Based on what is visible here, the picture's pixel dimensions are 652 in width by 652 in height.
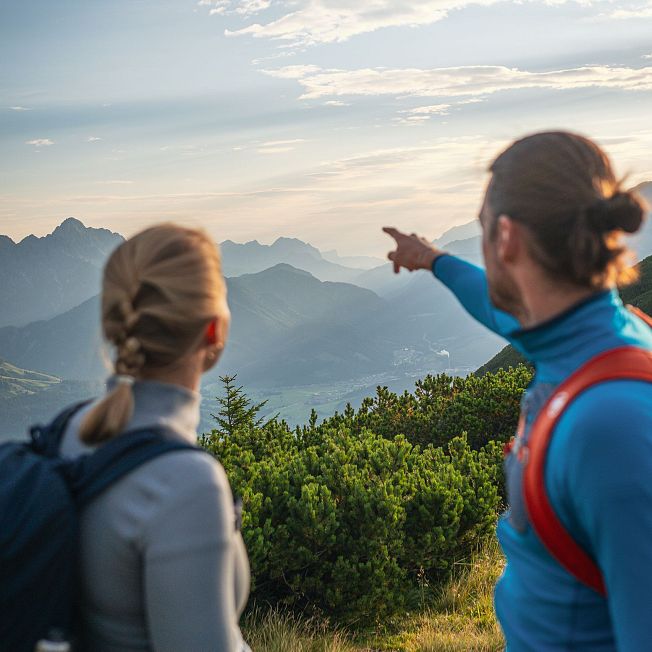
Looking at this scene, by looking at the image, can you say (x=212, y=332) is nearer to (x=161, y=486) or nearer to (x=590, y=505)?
(x=161, y=486)

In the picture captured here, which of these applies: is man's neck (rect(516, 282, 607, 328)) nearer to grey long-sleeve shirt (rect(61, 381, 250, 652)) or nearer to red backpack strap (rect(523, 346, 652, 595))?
red backpack strap (rect(523, 346, 652, 595))

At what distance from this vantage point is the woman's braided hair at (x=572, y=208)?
1.82 metres

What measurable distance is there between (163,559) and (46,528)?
0.96 feet

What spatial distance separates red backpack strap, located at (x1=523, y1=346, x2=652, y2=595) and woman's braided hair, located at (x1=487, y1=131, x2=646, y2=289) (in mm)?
243

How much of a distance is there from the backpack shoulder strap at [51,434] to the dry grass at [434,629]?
3949 millimetres

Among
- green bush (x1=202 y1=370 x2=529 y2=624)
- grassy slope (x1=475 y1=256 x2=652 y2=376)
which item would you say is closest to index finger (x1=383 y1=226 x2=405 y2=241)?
green bush (x1=202 y1=370 x2=529 y2=624)

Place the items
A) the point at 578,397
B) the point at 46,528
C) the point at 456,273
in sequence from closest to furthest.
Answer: the point at 578,397, the point at 46,528, the point at 456,273

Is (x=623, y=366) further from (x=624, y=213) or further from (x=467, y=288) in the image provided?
(x=467, y=288)

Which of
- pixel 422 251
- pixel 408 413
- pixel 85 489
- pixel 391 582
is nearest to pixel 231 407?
pixel 408 413

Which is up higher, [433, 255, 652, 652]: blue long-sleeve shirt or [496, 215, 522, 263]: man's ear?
[496, 215, 522, 263]: man's ear

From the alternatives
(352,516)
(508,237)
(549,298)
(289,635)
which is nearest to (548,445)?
(549,298)

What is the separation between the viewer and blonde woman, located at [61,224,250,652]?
1725 millimetres

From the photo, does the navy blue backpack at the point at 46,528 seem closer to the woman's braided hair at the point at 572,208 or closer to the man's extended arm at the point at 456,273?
the woman's braided hair at the point at 572,208

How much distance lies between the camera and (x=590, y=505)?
1.55 m
